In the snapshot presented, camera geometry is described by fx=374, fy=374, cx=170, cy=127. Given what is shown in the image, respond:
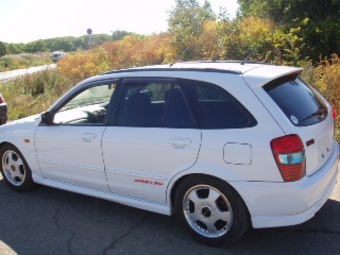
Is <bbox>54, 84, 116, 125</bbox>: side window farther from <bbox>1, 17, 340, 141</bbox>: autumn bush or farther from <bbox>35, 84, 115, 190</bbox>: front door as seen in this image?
<bbox>1, 17, 340, 141</bbox>: autumn bush

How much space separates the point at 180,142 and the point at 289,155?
97 centimetres

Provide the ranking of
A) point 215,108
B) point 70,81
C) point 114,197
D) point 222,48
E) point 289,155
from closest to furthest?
point 289,155, point 215,108, point 114,197, point 222,48, point 70,81

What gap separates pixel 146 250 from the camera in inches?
139

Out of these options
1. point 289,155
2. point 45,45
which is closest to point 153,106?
point 289,155

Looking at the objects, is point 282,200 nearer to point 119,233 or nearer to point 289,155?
point 289,155

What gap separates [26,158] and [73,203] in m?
0.86

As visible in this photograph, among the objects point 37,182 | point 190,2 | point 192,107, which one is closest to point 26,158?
point 37,182

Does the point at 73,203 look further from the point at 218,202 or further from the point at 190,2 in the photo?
the point at 190,2

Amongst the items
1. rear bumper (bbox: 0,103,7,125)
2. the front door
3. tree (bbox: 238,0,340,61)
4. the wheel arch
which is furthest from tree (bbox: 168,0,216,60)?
the wheel arch

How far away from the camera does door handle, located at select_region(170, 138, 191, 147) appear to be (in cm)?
341

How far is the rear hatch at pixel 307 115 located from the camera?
10.4 feet

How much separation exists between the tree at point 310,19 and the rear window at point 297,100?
8477 millimetres

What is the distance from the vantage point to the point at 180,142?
3441 millimetres

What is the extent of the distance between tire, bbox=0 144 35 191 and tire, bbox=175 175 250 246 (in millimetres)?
2398
